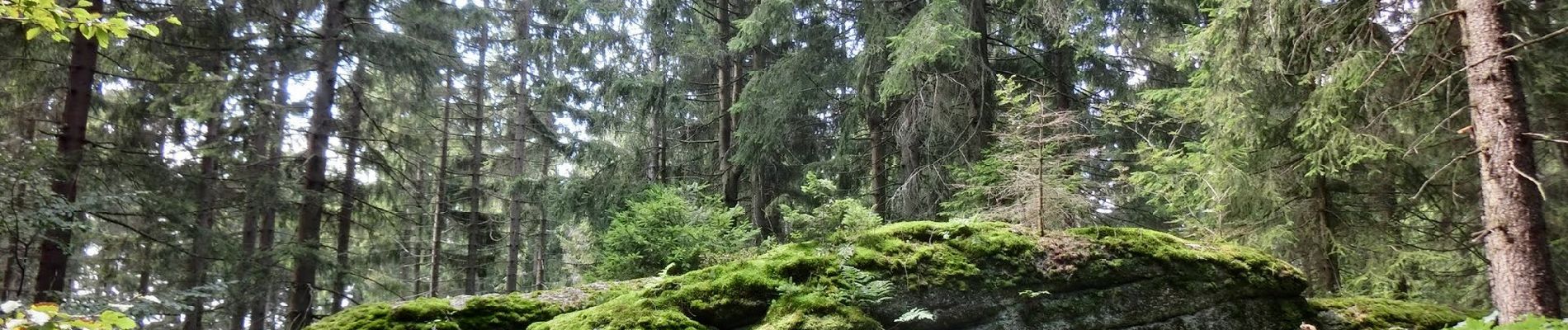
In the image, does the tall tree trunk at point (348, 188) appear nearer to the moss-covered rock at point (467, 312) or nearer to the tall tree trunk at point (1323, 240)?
the moss-covered rock at point (467, 312)

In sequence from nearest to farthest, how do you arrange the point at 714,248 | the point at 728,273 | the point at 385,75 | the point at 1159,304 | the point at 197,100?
the point at 728,273 < the point at 1159,304 < the point at 714,248 < the point at 197,100 < the point at 385,75

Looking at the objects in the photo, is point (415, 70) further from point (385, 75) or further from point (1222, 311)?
point (1222, 311)

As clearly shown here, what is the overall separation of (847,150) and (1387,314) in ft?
28.8

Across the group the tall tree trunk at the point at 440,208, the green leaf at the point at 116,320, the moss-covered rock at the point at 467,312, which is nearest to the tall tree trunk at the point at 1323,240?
the moss-covered rock at the point at 467,312

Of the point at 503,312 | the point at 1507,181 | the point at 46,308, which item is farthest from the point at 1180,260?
the point at 46,308

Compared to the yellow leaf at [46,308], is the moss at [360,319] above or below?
below

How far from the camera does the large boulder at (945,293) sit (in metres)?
4.56

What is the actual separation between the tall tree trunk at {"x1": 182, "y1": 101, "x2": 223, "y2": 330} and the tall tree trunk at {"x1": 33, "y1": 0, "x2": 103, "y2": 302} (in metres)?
1.12

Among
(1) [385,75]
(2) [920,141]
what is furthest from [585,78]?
(2) [920,141]

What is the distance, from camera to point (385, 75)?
1221 centimetres

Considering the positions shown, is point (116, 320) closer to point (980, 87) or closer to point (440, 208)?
point (980, 87)

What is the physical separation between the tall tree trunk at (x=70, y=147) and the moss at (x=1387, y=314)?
36.1 feet

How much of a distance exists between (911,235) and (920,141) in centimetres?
711

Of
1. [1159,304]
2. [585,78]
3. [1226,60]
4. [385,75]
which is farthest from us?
[585,78]
